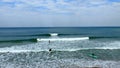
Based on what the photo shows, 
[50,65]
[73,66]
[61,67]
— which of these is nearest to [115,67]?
[73,66]

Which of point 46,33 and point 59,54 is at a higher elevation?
point 59,54

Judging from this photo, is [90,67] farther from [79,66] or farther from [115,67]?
[115,67]

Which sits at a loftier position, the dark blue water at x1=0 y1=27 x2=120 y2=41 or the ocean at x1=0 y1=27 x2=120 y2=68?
the ocean at x1=0 y1=27 x2=120 y2=68

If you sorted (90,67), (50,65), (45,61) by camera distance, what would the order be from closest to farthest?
(90,67) → (50,65) → (45,61)

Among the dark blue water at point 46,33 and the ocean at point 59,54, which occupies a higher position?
the ocean at point 59,54

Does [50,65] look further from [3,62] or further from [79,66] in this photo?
[3,62]

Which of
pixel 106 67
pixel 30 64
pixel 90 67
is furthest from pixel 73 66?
pixel 30 64

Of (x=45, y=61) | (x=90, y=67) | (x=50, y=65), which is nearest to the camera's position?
(x=90, y=67)

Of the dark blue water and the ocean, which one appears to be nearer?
the ocean

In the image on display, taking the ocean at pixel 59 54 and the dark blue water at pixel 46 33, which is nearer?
the ocean at pixel 59 54

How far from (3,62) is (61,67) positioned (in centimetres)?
519

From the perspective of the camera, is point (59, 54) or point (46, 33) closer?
point (59, 54)

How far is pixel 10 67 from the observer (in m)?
14.3

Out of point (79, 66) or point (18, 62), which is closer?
point (79, 66)
